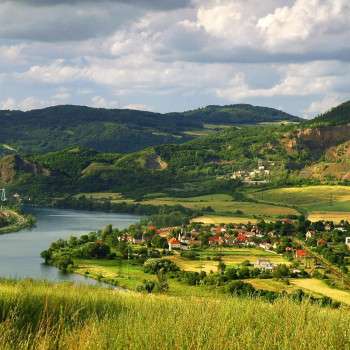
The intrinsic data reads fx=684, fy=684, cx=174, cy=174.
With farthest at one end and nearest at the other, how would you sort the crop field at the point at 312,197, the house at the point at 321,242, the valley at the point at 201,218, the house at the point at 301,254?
the crop field at the point at 312,197, the house at the point at 321,242, the house at the point at 301,254, the valley at the point at 201,218

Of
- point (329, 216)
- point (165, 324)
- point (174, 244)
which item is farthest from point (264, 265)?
point (165, 324)

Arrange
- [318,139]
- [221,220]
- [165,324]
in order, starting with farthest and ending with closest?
[318,139]
[221,220]
[165,324]

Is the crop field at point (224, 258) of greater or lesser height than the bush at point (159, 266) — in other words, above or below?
below

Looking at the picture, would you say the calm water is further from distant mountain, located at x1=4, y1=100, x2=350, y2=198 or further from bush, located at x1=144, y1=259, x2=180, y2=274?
distant mountain, located at x1=4, y1=100, x2=350, y2=198

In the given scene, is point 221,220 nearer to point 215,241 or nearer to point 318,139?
point 215,241

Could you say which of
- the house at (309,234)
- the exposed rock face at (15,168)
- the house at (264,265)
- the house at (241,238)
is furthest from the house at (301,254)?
the exposed rock face at (15,168)

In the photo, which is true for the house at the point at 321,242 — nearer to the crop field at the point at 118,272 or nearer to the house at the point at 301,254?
the house at the point at 301,254

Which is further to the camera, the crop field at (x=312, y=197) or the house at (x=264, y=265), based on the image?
the crop field at (x=312, y=197)

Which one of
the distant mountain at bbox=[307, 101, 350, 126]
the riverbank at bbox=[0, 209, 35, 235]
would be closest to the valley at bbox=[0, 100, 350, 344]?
the distant mountain at bbox=[307, 101, 350, 126]
